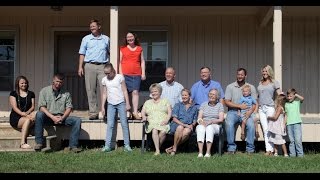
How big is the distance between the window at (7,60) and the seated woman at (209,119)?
192 inches

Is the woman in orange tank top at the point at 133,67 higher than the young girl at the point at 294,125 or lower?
higher

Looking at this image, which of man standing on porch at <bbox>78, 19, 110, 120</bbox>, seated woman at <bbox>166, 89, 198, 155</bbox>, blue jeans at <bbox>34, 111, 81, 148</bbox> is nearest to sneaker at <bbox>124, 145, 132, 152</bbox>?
seated woman at <bbox>166, 89, 198, 155</bbox>

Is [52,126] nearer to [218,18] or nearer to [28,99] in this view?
[28,99]

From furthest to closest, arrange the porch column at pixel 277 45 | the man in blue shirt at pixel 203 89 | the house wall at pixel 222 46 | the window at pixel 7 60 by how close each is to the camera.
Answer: the window at pixel 7 60
the house wall at pixel 222 46
the porch column at pixel 277 45
the man in blue shirt at pixel 203 89

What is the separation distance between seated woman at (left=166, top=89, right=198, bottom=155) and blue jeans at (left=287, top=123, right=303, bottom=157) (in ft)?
4.90

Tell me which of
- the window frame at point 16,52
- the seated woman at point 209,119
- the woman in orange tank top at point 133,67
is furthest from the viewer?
the window frame at point 16,52

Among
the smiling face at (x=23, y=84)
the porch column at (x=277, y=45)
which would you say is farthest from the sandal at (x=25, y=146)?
the porch column at (x=277, y=45)

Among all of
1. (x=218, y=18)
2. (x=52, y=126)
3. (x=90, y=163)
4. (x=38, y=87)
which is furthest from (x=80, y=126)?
(x=218, y=18)

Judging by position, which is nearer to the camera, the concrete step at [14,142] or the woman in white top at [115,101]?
the concrete step at [14,142]

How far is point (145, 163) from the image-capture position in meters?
7.22

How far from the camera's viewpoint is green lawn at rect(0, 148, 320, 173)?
6777 millimetres

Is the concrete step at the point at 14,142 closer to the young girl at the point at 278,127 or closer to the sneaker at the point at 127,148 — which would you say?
the sneaker at the point at 127,148

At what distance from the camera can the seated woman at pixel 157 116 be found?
8.08 meters
